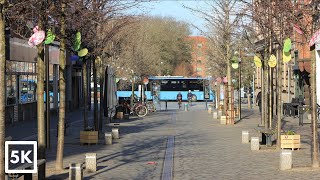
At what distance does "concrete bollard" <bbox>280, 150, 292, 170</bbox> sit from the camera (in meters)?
13.4

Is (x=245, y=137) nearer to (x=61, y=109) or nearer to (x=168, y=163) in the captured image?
(x=168, y=163)

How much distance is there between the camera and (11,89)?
→ 108ft

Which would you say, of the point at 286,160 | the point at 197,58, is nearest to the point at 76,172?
the point at 286,160

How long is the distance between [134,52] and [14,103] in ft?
78.8

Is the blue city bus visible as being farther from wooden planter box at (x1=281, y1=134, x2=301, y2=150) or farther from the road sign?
the road sign

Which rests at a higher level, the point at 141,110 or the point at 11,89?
the point at 11,89

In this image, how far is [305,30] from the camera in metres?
14.1

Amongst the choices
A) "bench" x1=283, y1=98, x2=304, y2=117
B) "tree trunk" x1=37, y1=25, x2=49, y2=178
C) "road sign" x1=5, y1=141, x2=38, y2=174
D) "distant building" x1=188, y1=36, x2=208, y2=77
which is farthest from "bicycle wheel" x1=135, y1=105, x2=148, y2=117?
"distant building" x1=188, y1=36, x2=208, y2=77

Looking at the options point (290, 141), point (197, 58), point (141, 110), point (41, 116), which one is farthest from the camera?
point (197, 58)

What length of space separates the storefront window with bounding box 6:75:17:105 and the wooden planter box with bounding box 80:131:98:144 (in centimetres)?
1290

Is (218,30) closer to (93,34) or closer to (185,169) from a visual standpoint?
(93,34)

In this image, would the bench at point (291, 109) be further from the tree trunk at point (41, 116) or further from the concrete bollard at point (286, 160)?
the tree trunk at point (41, 116)

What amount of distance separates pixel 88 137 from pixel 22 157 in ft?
32.6

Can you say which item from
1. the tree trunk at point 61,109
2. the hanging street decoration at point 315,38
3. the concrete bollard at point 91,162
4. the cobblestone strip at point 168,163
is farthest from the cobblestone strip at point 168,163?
the hanging street decoration at point 315,38
